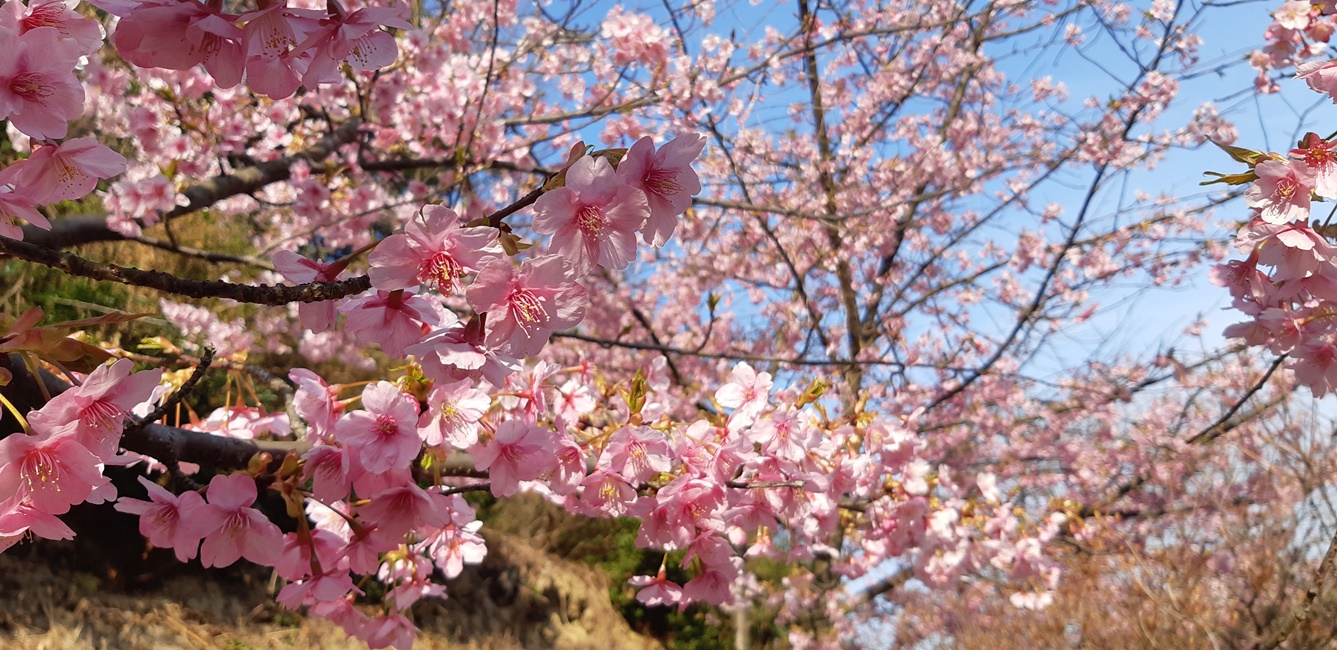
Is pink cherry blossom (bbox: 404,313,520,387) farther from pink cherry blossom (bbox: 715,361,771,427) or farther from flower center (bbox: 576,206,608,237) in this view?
pink cherry blossom (bbox: 715,361,771,427)

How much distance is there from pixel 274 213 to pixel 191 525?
24.8ft

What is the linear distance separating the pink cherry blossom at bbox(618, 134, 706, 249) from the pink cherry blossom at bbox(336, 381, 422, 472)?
0.52 m

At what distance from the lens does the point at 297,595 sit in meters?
1.44

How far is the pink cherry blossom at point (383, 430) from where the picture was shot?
1164mm

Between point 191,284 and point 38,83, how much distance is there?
0.32 metres

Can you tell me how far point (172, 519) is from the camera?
1206 millimetres

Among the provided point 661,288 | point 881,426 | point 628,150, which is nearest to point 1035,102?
point 661,288

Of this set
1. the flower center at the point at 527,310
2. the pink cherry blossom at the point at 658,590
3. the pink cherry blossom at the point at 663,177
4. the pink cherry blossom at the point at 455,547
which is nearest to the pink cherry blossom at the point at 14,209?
the flower center at the point at 527,310

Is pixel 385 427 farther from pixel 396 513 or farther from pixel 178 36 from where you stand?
pixel 178 36

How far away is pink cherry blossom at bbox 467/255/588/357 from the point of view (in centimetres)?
90

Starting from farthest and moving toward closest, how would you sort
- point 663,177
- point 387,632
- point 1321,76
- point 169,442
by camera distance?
point 387,632 < point 1321,76 < point 169,442 < point 663,177

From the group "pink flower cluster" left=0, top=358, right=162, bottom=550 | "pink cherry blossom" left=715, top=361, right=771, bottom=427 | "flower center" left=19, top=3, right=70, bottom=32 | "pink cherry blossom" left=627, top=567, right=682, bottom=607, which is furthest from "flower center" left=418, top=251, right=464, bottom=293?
"pink cherry blossom" left=627, top=567, right=682, bottom=607

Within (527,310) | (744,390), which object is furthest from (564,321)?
(744,390)

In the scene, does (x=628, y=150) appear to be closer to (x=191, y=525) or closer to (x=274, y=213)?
(x=191, y=525)
